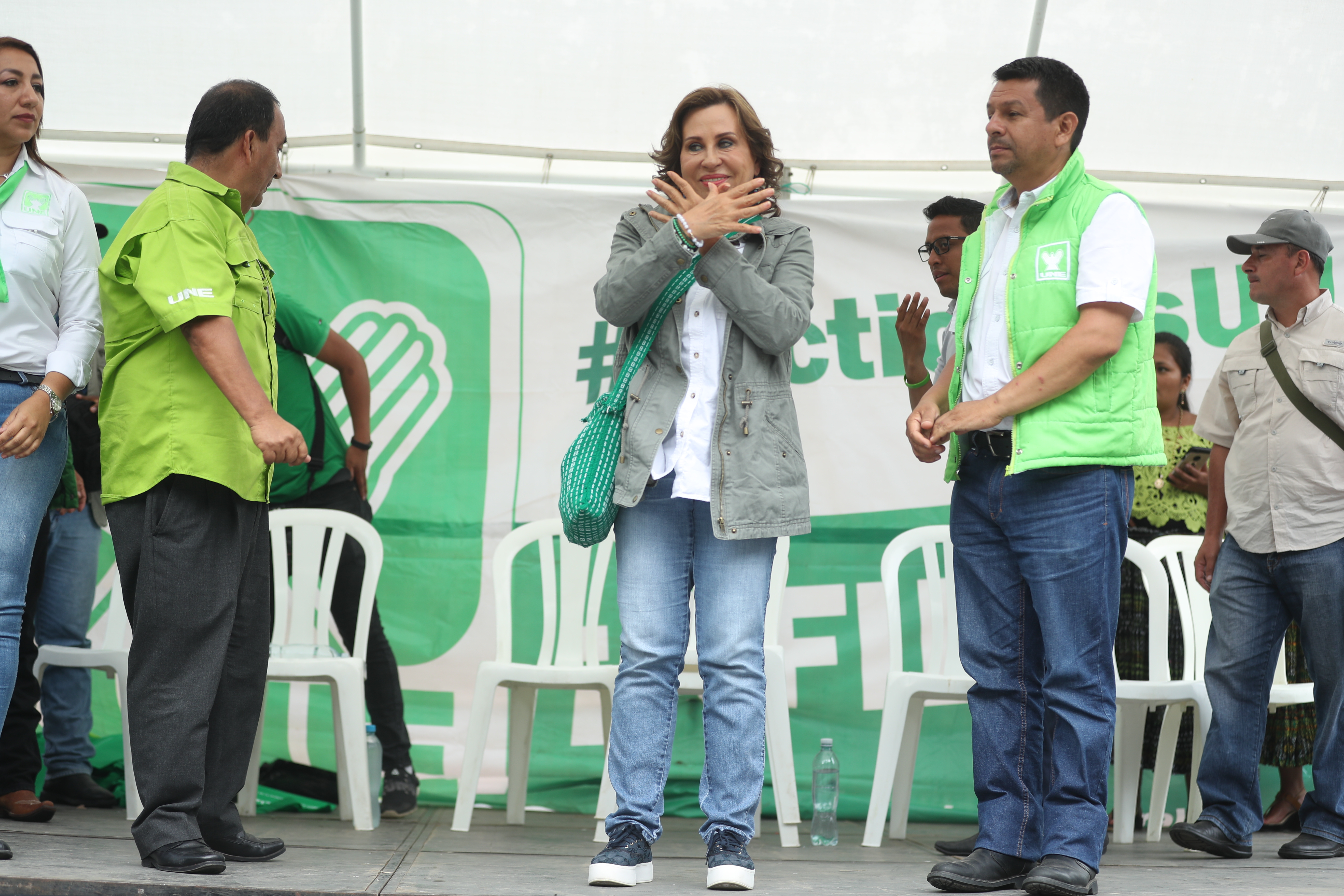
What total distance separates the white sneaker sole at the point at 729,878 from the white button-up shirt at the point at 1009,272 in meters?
1.10

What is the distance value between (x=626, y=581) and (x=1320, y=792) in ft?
7.59

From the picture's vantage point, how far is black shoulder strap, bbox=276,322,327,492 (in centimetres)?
418

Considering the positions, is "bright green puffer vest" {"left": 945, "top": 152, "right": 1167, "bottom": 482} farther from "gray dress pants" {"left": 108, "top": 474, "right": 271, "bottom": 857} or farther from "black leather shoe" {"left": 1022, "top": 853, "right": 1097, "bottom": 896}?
"gray dress pants" {"left": 108, "top": 474, "right": 271, "bottom": 857}

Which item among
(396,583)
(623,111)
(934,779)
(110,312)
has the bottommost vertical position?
(934,779)

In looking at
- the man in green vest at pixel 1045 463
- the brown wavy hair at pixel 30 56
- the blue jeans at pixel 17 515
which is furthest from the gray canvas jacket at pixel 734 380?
the brown wavy hair at pixel 30 56

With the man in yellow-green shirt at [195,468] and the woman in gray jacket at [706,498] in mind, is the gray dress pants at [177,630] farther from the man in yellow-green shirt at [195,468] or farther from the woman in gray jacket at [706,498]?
the woman in gray jacket at [706,498]

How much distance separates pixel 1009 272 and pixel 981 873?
134cm

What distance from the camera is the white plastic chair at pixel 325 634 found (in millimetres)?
3701

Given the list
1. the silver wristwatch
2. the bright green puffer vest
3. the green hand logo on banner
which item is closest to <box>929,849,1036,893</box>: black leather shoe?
the bright green puffer vest

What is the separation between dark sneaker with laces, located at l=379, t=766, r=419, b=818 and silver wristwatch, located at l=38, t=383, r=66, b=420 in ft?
5.75

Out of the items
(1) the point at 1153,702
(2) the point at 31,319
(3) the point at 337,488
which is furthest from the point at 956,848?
(2) the point at 31,319

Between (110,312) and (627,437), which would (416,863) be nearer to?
(627,437)

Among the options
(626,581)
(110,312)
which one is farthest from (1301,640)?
(110,312)

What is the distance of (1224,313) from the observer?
4961 mm
